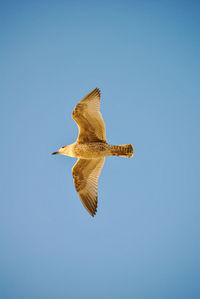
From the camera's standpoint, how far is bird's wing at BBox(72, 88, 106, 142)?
729cm

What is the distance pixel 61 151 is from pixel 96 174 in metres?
1.27

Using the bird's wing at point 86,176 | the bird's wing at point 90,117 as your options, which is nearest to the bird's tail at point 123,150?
the bird's wing at point 90,117

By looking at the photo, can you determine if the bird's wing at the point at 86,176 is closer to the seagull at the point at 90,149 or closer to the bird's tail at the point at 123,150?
the seagull at the point at 90,149

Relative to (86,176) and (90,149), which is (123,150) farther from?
(86,176)

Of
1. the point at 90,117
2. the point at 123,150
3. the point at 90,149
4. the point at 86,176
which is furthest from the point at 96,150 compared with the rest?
the point at 86,176

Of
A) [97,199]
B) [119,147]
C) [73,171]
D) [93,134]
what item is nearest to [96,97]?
[93,134]

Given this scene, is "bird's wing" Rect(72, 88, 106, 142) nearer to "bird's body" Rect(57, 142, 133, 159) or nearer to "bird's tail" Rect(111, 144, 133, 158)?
"bird's body" Rect(57, 142, 133, 159)

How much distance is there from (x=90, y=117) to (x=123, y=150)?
1.28 m

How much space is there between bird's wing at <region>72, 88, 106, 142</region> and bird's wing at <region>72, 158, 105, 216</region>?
0.90 metres

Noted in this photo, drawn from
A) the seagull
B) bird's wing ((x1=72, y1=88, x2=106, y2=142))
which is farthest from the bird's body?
bird's wing ((x1=72, y1=88, x2=106, y2=142))

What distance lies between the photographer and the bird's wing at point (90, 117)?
7.29 m

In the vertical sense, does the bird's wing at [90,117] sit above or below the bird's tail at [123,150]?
above

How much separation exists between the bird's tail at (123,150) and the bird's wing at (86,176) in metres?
0.93

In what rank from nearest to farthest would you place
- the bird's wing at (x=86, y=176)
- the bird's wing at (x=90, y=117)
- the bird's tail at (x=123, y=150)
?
the bird's wing at (x=90, y=117)
the bird's tail at (x=123, y=150)
the bird's wing at (x=86, y=176)
